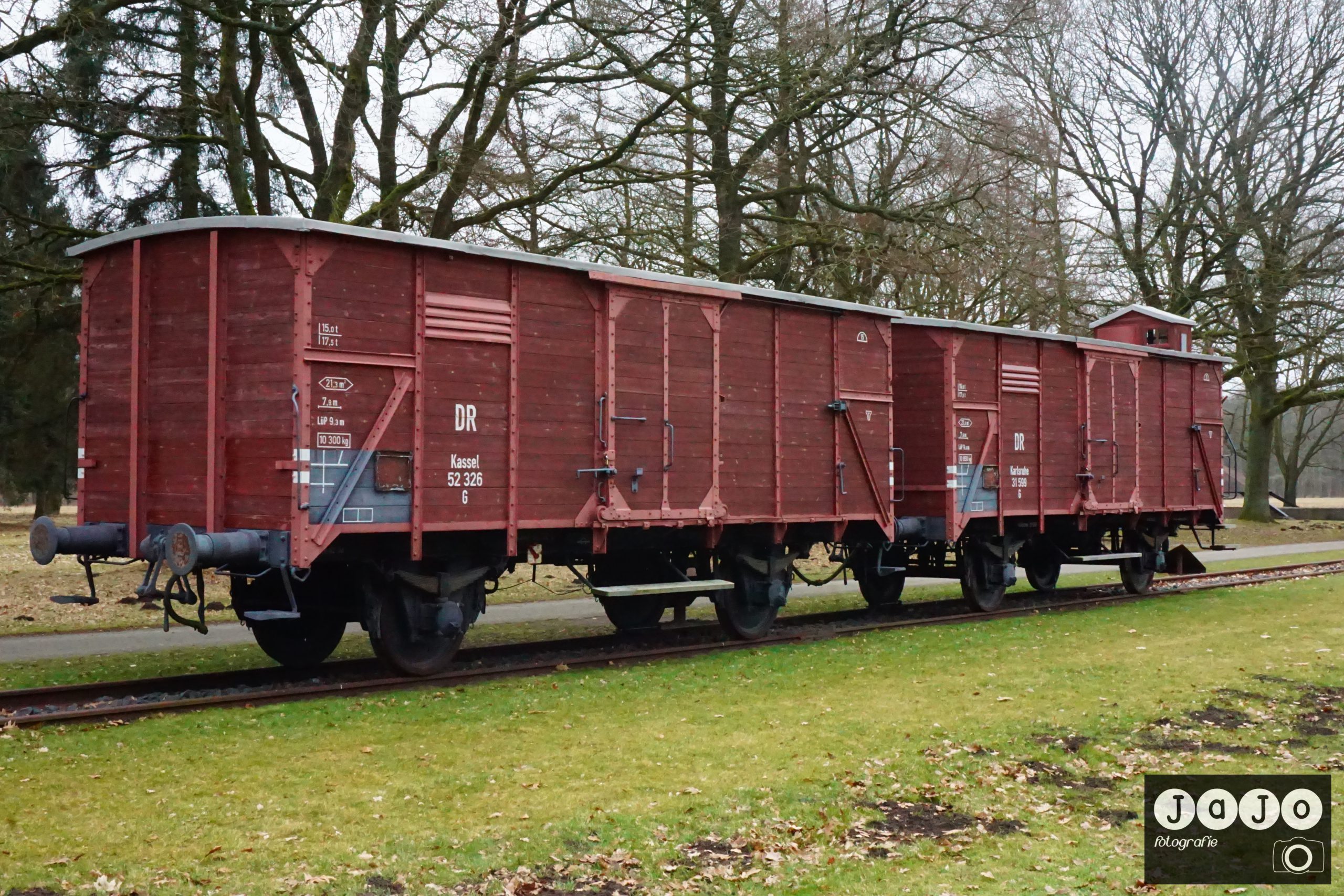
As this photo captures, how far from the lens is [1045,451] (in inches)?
715

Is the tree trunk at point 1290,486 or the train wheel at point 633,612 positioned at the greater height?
the tree trunk at point 1290,486

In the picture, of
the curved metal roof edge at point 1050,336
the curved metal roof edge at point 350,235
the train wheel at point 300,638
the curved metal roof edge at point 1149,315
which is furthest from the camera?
the curved metal roof edge at point 1149,315

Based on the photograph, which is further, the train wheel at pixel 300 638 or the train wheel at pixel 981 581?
the train wheel at pixel 981 581

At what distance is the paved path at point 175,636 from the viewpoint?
13.4m

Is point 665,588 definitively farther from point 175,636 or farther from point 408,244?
point 175,636

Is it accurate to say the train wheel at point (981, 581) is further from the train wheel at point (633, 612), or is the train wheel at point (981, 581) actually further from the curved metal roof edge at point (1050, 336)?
the train wheel at point (633, 612)

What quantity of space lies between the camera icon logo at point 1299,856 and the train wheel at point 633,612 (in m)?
9.11

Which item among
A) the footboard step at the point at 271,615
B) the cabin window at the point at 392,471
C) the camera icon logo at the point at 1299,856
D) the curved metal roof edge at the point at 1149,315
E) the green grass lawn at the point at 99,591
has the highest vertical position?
the curved metal roof edge at the point at 1149,315

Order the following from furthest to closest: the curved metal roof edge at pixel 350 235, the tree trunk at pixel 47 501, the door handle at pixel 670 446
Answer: the tree trunk at pixel 47 501 < the door handle at pixel 670 446 < the curved metal roof edge at pixel 350 235

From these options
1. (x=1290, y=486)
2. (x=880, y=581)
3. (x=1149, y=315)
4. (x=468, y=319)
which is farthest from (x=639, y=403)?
(x=1290, y=486)

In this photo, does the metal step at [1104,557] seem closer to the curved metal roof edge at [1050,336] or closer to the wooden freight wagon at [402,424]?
the curved metal roof edge at [1050,336]

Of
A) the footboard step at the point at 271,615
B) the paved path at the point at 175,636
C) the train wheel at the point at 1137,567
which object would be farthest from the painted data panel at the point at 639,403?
the train wheel at the point at 1137,567

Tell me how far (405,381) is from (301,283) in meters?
1.25

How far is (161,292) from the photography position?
1076cm
